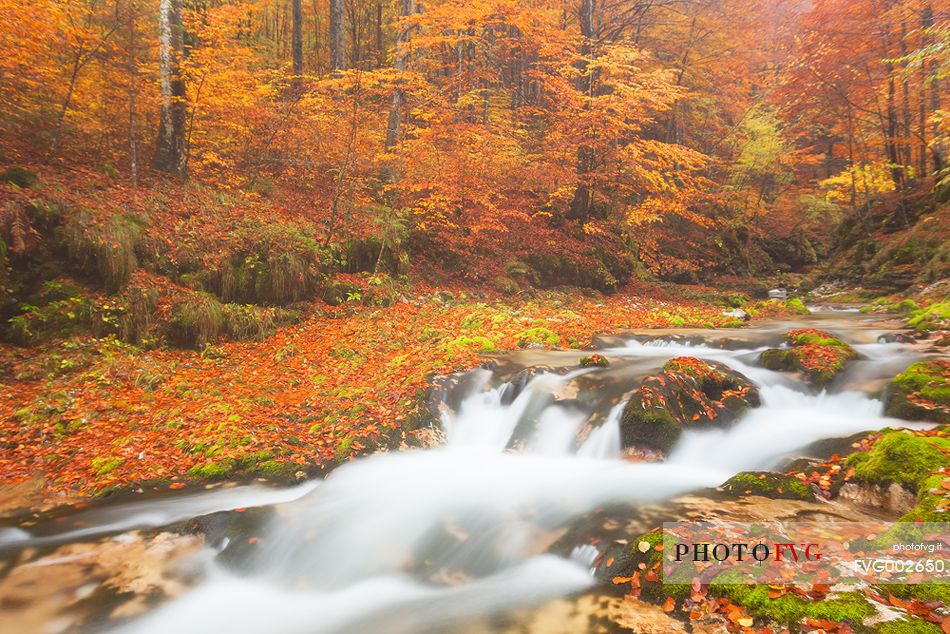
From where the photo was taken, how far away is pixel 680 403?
6234mm

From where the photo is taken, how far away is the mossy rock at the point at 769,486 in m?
4.23

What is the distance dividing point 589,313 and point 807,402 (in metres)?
6.79

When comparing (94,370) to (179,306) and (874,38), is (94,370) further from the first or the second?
(874,38)

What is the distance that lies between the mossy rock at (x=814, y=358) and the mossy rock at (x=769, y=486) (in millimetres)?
3302

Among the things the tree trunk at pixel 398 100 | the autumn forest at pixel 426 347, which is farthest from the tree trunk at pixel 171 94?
the tree trunk at pixel 398 100

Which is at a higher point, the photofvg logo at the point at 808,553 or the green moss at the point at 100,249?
the green moss at the point at 100,249

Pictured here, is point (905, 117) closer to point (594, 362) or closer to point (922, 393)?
point (922, 393)

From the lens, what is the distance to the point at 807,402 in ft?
22.2

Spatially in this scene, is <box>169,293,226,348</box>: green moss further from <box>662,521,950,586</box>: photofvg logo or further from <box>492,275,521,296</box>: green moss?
<box>662,521,950,586</box>: photofvg logo

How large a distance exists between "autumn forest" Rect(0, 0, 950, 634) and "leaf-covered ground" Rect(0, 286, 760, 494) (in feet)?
0.18

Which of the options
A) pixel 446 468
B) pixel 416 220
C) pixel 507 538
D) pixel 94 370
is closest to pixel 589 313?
pixel 416 220

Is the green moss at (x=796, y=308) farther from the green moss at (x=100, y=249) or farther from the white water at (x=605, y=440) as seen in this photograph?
the green moss at (x=100, y=249)

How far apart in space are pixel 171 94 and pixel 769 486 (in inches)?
539

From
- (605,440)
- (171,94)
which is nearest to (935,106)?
(605,440)
